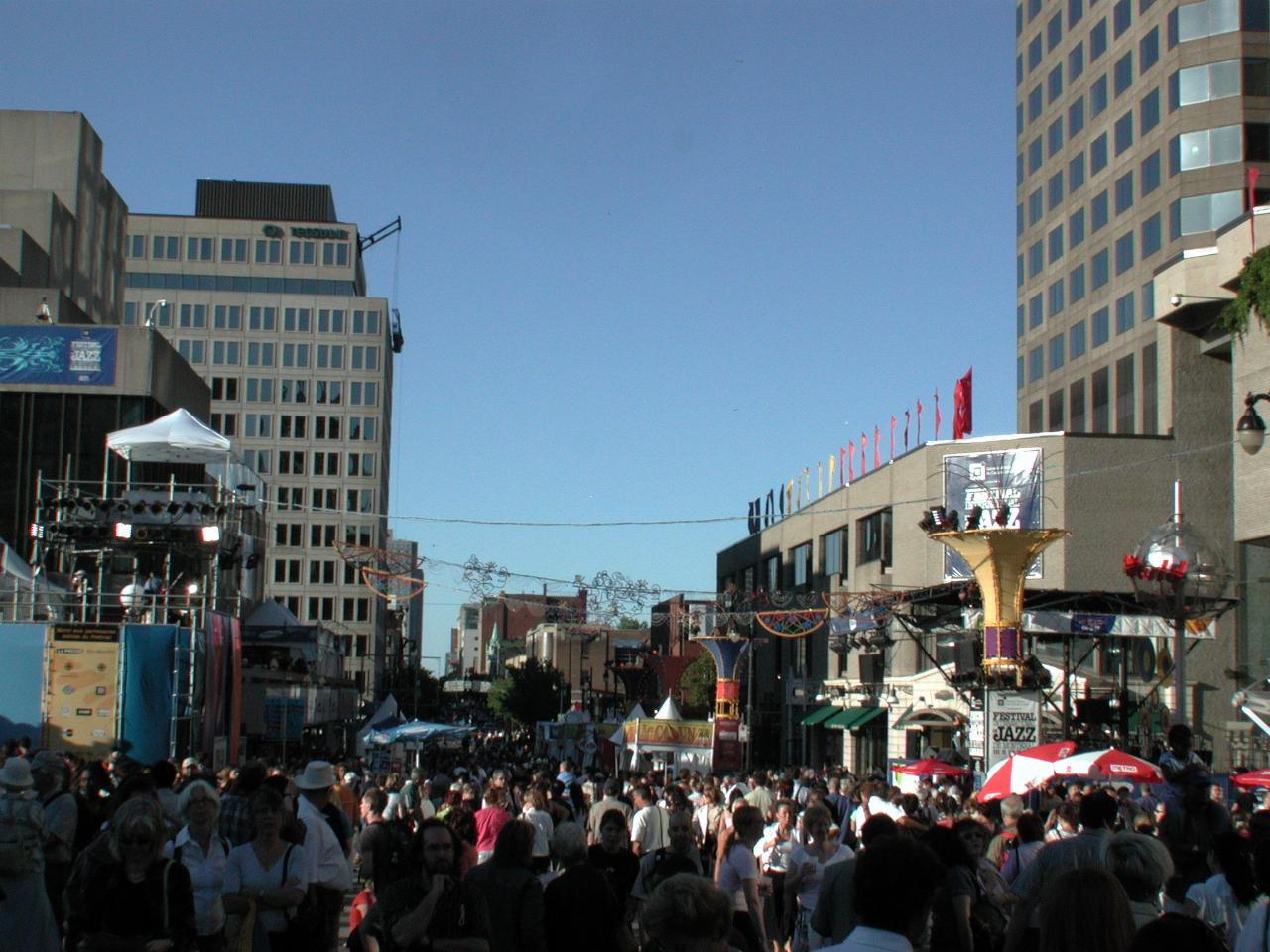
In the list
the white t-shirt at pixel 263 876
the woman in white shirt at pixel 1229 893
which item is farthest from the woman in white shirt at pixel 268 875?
the woman in white shirt at pixel 1229 893

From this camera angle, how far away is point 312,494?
363 ft

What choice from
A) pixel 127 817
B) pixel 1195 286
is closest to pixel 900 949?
pixel 127 817

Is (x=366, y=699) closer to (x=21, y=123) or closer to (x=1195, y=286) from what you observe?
(x=21, y=123)

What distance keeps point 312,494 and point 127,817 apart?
106 m

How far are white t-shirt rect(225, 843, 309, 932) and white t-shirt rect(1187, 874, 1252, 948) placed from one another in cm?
474

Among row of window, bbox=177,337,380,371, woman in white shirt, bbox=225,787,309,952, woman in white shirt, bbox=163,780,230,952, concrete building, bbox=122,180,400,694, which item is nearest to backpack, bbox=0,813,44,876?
woman in white shirt, bbox=163,780,230,952

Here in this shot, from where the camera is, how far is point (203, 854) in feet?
28.1

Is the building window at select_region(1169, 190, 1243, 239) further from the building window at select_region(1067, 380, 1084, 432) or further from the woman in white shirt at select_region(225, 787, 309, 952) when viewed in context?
the woman in white shirt at select_region(225, 787, 309, 952)

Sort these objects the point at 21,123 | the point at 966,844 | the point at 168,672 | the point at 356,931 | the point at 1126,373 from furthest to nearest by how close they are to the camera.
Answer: the point at 21,123 → the point at 1126,373 → the point at 168,672 → the point at 966,844 → the point at 356,931

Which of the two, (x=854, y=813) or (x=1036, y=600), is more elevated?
(x=1036, y=600)

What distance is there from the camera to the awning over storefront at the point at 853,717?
5019cm

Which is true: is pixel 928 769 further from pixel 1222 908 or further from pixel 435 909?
pixel 435 909

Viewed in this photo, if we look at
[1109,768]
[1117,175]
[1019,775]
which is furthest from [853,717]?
[1019,775]

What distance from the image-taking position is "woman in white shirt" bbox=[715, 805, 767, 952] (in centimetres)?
1044
